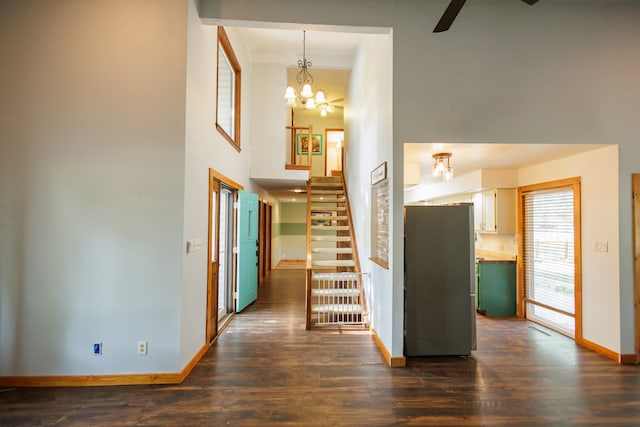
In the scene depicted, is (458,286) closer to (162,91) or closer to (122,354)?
(122,354)

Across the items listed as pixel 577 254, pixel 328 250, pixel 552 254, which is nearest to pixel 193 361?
pixel 328 250

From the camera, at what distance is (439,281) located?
3.35 metres

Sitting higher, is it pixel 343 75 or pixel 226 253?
pixel 343 75

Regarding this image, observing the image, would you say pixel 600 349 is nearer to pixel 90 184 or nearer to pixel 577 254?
pixel 577 254

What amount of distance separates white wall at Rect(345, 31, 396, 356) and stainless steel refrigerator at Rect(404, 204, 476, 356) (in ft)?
0.98

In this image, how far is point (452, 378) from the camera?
2834mm

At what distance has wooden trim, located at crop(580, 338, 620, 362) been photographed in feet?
10.4

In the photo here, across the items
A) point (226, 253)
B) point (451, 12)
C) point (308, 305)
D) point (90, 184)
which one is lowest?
point (308, 305)

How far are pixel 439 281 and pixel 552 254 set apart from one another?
82.4 inches

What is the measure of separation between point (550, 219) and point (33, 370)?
6.22m

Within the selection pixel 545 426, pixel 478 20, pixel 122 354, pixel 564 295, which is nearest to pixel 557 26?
pixel 478 20

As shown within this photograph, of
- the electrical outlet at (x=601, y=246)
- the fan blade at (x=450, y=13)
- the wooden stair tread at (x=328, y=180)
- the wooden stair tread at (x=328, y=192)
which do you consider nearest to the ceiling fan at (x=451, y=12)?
the fan blade at (x=450, y=13)

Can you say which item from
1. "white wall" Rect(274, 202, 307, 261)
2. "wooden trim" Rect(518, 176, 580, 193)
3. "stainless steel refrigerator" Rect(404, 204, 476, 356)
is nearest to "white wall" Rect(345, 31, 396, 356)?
"stainless steel refrigerator" Rect(404, 204, 476, 356)

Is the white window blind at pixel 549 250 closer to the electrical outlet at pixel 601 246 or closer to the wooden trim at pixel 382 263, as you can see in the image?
the electrical outlet at pixel 601 246
